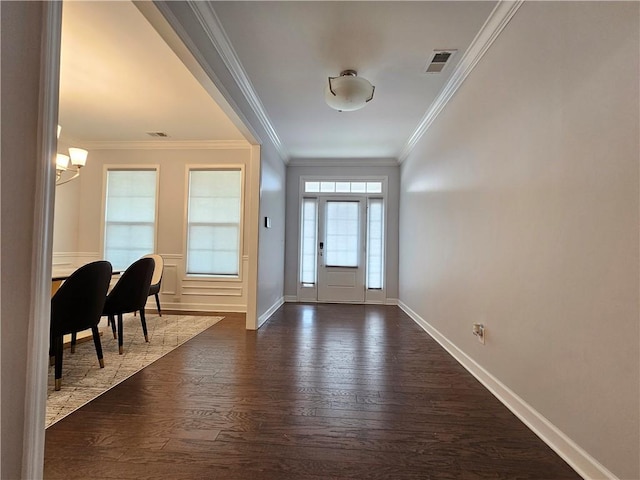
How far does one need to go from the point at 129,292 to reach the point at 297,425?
210cm

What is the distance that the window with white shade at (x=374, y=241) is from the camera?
5.74 m

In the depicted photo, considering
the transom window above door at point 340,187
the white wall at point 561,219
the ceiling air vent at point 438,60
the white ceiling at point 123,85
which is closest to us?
the white wall at point 561,219

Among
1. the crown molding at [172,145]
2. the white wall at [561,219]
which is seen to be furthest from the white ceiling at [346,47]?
the crown molding at [172,145]

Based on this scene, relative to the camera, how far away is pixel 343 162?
572 cm

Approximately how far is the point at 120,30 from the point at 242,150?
2613 mm

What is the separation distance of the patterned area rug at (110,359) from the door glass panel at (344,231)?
252cm

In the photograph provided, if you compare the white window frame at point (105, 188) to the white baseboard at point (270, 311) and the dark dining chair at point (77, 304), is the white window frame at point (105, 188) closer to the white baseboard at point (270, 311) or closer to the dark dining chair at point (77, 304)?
the white baseboard at point (270, 311)

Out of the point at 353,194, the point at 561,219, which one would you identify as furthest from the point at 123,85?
the point at 561,219

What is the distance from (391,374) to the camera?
2.42 metres

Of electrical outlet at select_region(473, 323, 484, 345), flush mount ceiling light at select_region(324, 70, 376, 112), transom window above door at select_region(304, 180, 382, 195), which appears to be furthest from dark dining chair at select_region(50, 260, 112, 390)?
transom window above door at select_region(304, 180, 382, 195)

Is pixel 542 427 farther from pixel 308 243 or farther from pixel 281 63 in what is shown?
pixel 308 243

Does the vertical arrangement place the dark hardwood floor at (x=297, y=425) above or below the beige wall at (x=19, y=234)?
below

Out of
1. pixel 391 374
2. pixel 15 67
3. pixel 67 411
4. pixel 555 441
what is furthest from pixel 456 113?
pixel 67 411

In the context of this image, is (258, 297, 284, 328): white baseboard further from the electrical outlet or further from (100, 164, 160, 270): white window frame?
the electrical outlet
